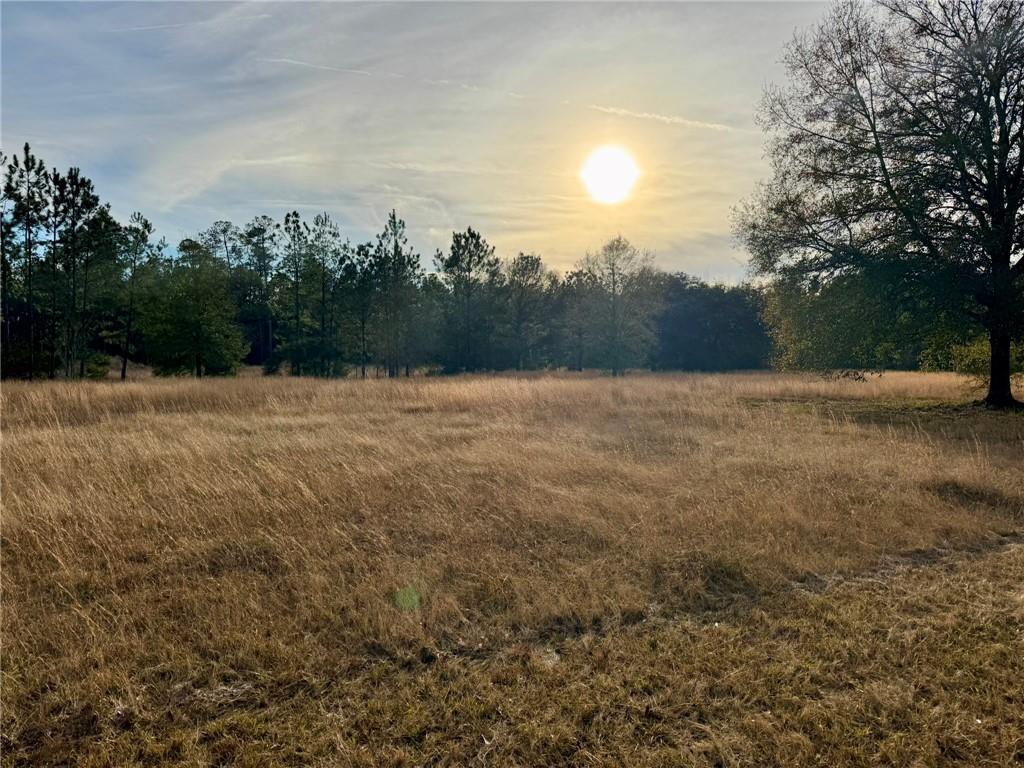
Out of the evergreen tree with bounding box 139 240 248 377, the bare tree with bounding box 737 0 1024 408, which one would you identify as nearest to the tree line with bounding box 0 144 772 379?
the evergreen tree with bounding box 139 240 248 377

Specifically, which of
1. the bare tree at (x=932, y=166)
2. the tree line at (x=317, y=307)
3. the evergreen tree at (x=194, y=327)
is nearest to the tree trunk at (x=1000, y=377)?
the bare tree at (x=932, y=166)

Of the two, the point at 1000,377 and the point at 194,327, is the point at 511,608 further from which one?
the point at 194,327

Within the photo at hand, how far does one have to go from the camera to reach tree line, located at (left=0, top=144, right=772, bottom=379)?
26969 mm

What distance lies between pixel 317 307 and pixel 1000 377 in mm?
37158

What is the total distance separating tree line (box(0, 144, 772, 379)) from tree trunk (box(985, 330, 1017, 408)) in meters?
24.2

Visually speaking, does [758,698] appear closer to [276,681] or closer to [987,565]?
[276,681]

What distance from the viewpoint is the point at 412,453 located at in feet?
26.3

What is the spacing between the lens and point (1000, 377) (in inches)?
550

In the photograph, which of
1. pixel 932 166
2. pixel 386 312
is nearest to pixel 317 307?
pixel 386 312

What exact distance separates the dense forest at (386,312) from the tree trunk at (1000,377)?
40.8 inches

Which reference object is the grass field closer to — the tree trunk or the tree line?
the tree trunk

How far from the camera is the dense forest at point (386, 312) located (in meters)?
15.0

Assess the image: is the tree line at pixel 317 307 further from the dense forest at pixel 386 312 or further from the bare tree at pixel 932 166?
the bare tree at pixel 932 166

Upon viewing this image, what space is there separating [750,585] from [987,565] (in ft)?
6.95
